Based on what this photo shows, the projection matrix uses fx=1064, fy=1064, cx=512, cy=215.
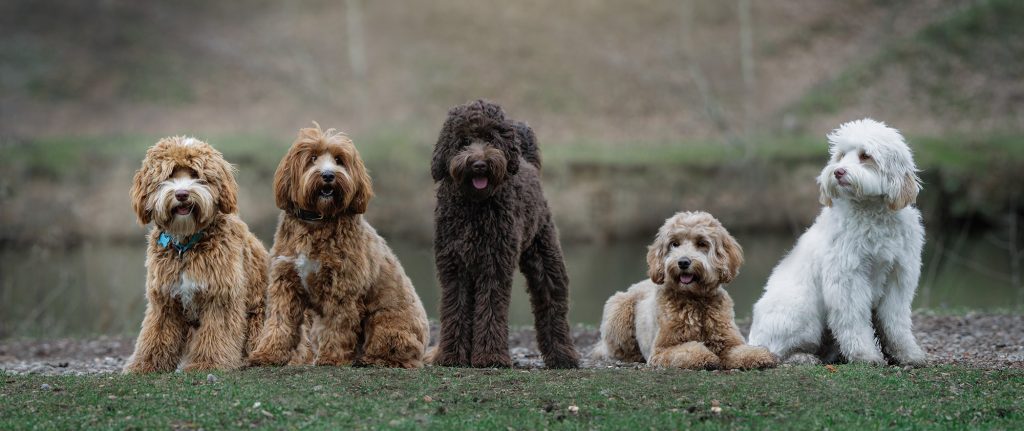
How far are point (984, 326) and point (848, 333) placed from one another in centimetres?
412

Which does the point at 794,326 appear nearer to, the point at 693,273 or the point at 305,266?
the point at 693,273

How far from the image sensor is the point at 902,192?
28.1 ft

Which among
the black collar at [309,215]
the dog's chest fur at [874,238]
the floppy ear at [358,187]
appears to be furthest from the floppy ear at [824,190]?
the black collar at [309,215]

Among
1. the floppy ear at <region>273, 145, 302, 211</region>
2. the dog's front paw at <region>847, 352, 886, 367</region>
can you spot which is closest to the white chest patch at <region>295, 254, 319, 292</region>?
the floppy ear at <region>273, 145, 302, 211</region>

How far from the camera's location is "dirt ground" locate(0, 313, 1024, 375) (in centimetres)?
983

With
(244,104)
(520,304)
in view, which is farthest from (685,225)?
(244,104)

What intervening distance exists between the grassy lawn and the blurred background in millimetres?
7937

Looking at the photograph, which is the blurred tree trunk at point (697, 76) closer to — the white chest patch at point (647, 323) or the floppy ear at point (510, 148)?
the white chest patch at point (647, 323)

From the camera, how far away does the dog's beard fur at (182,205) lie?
8.10 meters

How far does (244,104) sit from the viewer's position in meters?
33.1

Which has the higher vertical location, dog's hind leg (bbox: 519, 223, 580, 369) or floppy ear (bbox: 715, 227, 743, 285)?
floppy ear (bbox: 715, 227, 743, 285)

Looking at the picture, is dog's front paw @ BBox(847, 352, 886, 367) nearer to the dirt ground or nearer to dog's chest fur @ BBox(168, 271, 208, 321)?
the dirt ground

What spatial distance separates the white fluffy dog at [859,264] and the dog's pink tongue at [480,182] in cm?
279

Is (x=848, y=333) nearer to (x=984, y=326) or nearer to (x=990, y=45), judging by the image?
(x=984, y=326)
